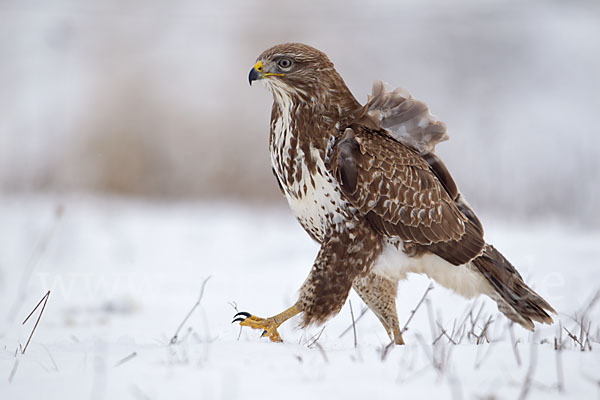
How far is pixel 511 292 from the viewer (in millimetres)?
3434

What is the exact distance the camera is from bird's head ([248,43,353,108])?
323cm

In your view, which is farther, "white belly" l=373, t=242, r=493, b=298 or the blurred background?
the blurred background

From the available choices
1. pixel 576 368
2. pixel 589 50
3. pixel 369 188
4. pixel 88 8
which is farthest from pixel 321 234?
pixel 88 8

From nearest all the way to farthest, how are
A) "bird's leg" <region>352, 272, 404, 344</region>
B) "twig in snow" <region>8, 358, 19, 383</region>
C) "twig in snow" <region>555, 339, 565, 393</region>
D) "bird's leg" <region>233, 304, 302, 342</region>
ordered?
"twig in snow" <region>555, 339, 565, 393</region> → "twig in snow" <region>8, 358, 19, 383</region> → "bird's leg" <region>233, 304, 302, 342</region> → "bird's leg" <region>352, 272, 404, 344</region>

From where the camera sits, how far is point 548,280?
16.5ft

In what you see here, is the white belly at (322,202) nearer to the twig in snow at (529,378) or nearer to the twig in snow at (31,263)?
the twig in snow at (529,378)

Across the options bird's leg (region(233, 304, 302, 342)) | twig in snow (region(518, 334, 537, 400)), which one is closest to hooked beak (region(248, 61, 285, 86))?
bird's leg (region(233, 304, 302, 342))

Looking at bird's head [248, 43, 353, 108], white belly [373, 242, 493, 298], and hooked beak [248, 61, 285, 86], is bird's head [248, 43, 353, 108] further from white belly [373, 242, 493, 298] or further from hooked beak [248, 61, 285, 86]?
white belly [373, 242, 493, 298]

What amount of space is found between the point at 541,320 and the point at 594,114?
15.6 meters

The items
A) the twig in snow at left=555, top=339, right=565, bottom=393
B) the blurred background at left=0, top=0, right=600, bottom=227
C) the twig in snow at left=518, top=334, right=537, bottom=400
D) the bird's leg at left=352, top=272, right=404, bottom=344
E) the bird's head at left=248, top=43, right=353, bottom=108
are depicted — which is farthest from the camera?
the blurred background at left=0, top=0, right=600, bottom=227

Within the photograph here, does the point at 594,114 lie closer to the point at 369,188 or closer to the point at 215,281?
the point at 215,281

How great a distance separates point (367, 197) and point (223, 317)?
1852mm

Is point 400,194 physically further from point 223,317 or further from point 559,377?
point 223,317

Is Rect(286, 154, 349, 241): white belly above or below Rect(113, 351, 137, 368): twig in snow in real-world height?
above
